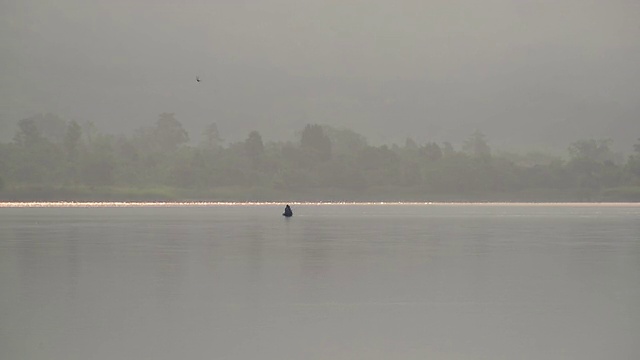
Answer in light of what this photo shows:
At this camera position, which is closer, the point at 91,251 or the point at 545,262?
the point at 545,262

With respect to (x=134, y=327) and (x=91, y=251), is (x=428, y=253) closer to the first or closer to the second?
(x=91, y=251)

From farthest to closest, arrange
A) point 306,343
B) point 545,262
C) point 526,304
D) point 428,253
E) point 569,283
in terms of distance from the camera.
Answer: point 428,253 → point 545,262 → point 569,283 → point 526,304 → point 306,343

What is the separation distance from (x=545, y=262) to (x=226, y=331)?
15992mm

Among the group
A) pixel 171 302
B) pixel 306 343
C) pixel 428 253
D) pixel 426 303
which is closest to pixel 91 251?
pixel 428 253

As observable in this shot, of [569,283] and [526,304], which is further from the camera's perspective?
[569,283]

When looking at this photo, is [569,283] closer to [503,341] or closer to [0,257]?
[503,341]

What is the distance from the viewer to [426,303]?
64.8ft

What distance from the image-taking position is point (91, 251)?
3381 centimetres

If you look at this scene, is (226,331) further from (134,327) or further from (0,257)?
(0,257)

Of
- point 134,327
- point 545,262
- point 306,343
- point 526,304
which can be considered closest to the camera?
point 306,343

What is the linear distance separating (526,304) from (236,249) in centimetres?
1747

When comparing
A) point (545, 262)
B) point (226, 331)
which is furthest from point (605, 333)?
point (545, 262)

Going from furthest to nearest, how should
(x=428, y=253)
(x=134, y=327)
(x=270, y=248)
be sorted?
(x=270, y=248), (x=428, y=253), (x=134, y=327)

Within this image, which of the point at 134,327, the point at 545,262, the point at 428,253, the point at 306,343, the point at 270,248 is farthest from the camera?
the point at 270,248
